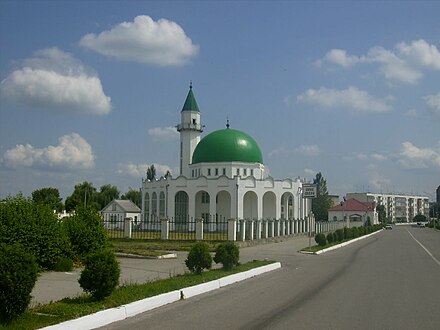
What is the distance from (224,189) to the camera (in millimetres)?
48062

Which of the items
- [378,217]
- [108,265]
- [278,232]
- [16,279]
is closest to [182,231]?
[278,232]

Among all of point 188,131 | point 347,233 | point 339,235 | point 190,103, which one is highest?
point 190,103

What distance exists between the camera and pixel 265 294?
11.4 meters

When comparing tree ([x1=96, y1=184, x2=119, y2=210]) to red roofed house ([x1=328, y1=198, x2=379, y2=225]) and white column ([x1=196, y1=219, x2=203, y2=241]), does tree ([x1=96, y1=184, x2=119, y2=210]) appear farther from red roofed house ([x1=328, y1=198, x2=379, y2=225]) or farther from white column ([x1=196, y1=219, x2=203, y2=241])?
white column ([x1=196, y1=219, x2=203, y2=241])

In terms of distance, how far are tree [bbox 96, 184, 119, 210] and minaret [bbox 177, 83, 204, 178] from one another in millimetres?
24628

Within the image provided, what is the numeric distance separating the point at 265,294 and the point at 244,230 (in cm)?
1966

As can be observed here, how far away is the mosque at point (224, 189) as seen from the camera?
48469mm

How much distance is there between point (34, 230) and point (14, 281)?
8.01 m

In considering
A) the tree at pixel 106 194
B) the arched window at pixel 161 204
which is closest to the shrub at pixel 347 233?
the arched window at pixel 161 204

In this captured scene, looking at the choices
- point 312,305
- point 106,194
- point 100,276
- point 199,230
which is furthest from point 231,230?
point 106,194

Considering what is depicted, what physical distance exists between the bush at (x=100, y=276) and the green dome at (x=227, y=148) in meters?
42.9

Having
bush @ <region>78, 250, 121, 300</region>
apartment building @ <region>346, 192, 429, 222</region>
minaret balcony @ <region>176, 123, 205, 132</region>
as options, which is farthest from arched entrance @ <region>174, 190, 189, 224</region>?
apartment building @ <region>346, 192, 429, 222</region>

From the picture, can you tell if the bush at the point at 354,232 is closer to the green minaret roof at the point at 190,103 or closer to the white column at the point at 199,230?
the white column at the point at 199,230

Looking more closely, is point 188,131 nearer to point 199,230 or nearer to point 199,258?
point 199,230
